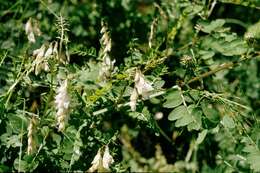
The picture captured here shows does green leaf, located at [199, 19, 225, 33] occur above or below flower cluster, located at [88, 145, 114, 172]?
above

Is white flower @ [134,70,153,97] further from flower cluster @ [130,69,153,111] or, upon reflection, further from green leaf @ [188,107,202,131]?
green leaf @ [188,107,202,131]

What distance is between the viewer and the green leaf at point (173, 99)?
182cm

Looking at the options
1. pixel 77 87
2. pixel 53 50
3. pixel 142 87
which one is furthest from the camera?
pixel 77 87

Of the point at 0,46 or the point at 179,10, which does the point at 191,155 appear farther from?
the point at 0,46

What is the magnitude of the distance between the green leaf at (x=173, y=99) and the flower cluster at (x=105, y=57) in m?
0.23

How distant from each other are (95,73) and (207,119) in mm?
489

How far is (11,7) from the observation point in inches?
102

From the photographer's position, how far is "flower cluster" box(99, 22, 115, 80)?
1.78 metres

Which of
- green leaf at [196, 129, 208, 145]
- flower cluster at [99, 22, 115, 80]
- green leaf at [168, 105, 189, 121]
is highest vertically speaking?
flower cluster at [99, 22, 115, 80]

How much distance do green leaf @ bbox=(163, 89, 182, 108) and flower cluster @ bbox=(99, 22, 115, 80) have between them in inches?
8.9

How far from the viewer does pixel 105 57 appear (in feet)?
6.03

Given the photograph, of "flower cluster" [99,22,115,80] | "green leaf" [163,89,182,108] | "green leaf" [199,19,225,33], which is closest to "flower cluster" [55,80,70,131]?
"flower cluster" [99,22,115,80]

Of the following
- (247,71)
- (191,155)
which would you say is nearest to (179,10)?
(247,71)

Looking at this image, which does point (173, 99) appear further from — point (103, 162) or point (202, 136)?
point (103, 162)
